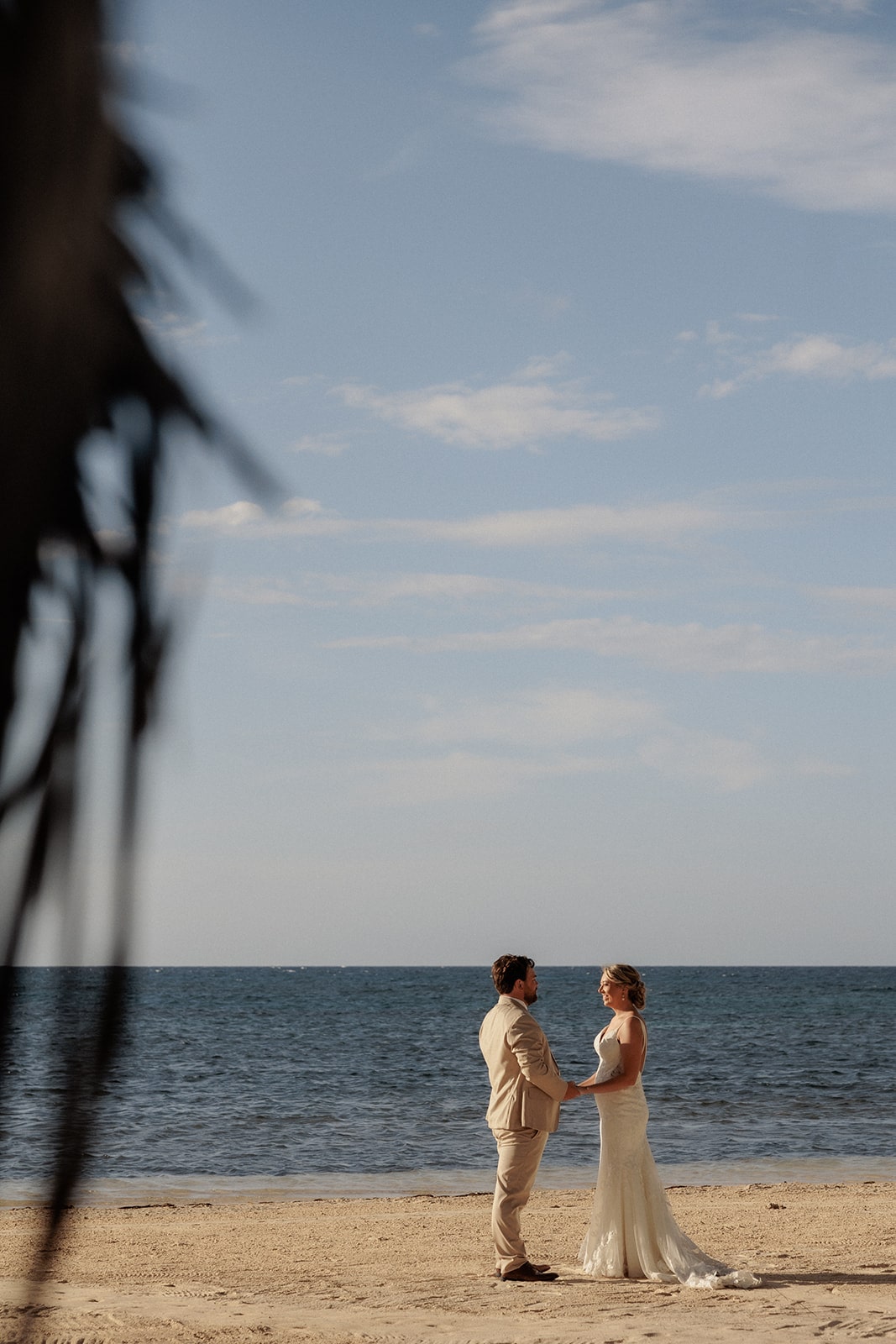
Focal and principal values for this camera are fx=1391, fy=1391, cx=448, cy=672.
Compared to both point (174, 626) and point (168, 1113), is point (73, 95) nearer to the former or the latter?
point (174, 626)

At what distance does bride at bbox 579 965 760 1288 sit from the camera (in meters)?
8.24

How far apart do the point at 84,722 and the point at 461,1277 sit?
28.6ft

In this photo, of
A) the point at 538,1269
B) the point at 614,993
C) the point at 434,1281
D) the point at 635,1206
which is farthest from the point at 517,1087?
the point at 434,1281

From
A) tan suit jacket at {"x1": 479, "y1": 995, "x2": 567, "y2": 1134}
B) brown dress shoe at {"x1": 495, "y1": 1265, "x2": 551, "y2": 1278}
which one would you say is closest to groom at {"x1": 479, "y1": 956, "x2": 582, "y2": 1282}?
tan suit jacket at {"x1": 479, "y1": 995, "x2": 567, "y2": 1134}

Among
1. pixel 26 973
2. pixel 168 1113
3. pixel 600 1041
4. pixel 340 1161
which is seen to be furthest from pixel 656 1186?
pixel 168 1113

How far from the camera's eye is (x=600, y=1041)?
27.8ft

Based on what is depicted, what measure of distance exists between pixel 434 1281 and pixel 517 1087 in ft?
5.26

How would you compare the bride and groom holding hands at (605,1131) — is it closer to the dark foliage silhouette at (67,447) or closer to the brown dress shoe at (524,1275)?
the brown dress shoe at (524,1275)

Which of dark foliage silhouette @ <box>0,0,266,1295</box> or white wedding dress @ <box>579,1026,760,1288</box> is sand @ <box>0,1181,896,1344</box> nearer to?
white wedding dress @ <box>579,1026,760,1288</box>

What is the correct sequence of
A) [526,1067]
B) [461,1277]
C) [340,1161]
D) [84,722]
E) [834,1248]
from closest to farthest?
[84,722] → [526,1067] → [461,1277] → [834,1248] → [340,1161]

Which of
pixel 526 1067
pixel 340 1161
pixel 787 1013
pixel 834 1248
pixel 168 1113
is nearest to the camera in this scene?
pixel 526 1067

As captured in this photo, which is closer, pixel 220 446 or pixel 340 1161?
pixel 220 446

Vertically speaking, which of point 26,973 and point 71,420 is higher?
point 71,420

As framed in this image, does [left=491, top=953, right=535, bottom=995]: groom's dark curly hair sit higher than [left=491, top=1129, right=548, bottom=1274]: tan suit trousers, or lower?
higher
